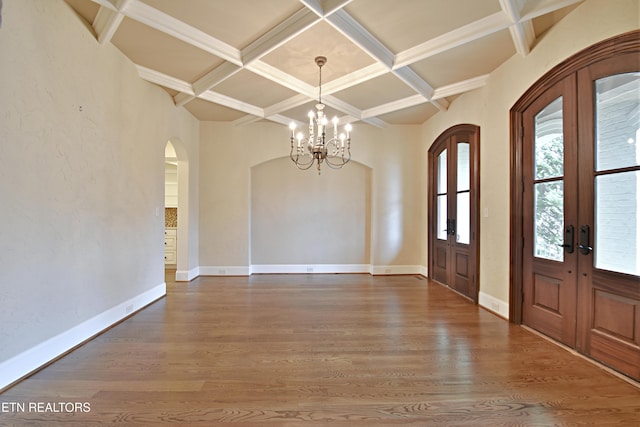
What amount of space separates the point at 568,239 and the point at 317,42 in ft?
10.3

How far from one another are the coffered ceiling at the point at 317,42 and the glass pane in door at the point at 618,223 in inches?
60.8

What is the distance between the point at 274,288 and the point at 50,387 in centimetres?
304

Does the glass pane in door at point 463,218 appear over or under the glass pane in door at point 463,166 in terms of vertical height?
under

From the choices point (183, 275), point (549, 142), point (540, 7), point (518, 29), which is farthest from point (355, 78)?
point (183, 275)

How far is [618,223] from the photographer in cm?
228

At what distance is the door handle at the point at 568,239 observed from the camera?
8.62ft

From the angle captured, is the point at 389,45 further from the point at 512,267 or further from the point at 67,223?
the point at 67,223

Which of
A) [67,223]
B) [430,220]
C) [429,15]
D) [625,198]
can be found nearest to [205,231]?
[67,223]

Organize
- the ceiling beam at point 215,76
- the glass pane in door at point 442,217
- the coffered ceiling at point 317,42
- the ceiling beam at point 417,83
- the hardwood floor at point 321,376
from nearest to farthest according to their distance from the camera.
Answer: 1. the hardwood floor at point 321,376
2. the coffered ceiling at point 317,42
3. the ceiling beam at point 215,76
4. the ceiling beam at point 417,83
5. the glass pane in door at point 442,217

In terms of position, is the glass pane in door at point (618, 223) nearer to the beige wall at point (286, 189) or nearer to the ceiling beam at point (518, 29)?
the ceiling beam at point (518, 29)

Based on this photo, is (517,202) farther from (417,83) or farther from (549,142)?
(417,83)

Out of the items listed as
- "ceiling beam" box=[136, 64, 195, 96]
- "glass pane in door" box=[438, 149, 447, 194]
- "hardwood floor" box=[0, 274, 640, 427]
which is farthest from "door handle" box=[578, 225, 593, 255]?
"ceiling beam" box=[136, 64, 195, 96]

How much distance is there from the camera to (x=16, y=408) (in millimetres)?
1835

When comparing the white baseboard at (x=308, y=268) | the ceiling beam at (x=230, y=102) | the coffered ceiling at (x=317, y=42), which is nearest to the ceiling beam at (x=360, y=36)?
the coffered ceiling at (x=317, y=42)
